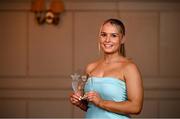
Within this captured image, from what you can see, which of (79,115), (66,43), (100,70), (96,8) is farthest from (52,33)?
(100,70)

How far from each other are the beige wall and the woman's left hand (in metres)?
3.24

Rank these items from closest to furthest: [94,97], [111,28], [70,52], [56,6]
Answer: [94,97]
[111,28]
[56,6]
[70,52]

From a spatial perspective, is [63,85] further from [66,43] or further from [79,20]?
[79,20]

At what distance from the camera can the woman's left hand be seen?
1912 mm

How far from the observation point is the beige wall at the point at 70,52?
5.13m

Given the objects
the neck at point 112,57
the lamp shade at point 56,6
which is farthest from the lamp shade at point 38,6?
the neck at point 112,57

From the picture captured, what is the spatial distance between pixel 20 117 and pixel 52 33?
1.17 m

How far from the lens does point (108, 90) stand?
1.97 meters

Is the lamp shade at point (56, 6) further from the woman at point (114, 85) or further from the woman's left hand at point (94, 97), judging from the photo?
the woman's left hand at point (94, 97)

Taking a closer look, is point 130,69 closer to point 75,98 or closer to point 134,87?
point 134,87

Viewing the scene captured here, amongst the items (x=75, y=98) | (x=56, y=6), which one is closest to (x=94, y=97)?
(x=75, y=98)

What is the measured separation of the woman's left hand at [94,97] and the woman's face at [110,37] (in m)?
0.27

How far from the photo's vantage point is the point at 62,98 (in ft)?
17.1

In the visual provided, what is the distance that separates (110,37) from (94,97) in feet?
1.08
